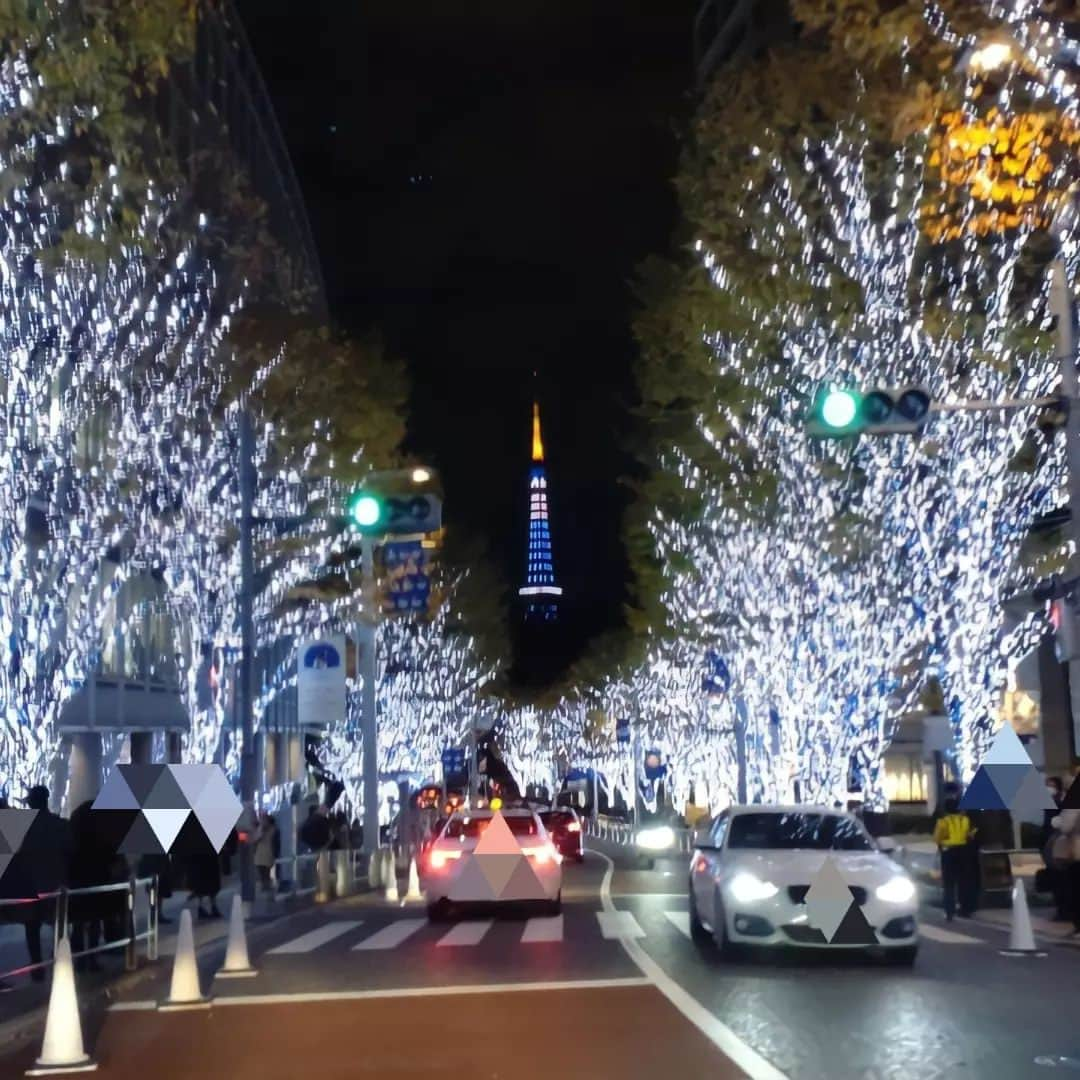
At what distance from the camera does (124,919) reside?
1933cm

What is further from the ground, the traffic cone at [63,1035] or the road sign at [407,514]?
the road sign at [407,514]

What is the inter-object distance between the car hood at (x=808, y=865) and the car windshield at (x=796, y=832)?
0.67 meters

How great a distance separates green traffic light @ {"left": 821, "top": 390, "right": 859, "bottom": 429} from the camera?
56.5 feet

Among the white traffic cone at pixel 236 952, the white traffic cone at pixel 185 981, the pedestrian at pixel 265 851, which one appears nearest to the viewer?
the white traffic cone at pixel 185 981

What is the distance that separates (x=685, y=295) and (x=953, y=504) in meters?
6.33

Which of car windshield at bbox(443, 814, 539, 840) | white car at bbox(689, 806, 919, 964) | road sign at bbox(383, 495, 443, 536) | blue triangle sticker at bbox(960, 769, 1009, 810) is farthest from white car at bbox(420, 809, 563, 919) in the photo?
white car at bbox(689, 806, 919, 964)

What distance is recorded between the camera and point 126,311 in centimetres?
2366

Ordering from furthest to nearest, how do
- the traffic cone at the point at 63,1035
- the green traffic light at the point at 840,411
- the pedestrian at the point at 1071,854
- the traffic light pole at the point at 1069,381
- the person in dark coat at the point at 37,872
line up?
the pedestrian at the point at 1071,854
the traffic light pole at the point at 1069,381
the green traffic light at the point at 840,411
the person in dark coat at the point at 37,872
the traffic cone at the point at 63,1035

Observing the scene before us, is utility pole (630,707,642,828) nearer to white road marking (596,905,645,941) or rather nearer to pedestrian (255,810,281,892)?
pedestrian (255,810,281,892)

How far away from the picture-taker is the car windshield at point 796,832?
18203 mm

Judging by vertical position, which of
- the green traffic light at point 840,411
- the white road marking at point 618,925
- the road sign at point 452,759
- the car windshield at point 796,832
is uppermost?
the green traffic light at point 840,411

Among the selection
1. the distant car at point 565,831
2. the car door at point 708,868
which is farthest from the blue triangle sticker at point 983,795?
the distant car at point 565,831

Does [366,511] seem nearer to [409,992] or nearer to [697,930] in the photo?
[697,930]

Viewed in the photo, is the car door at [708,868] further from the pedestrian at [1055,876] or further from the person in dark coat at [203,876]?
the person in dark coat at [203,876]
